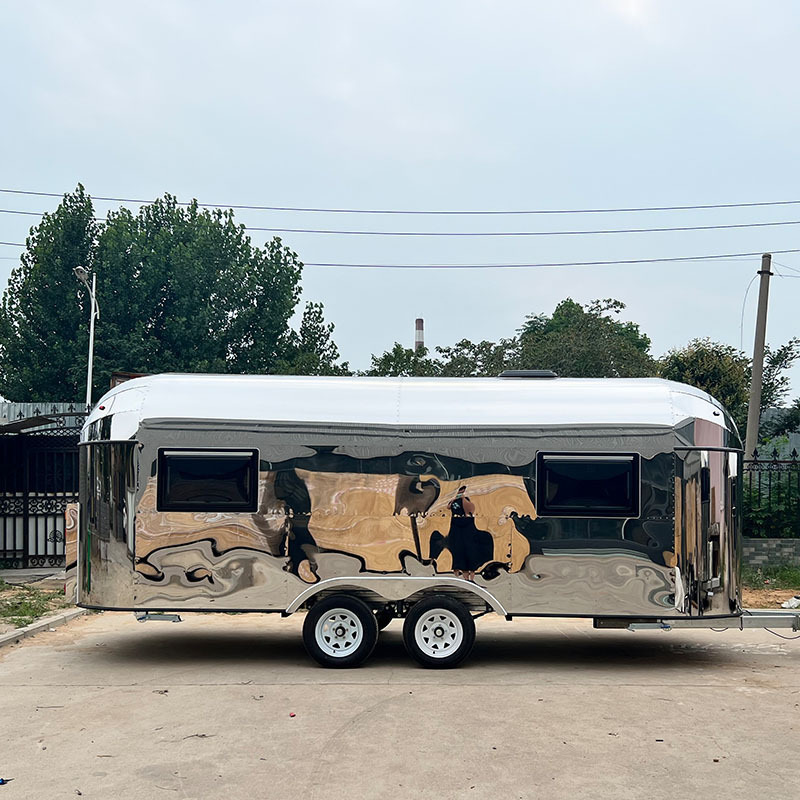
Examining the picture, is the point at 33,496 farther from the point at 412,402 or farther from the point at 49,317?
the point at 49,317

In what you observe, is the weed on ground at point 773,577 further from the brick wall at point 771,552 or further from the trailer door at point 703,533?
the trailer door at point 703,533

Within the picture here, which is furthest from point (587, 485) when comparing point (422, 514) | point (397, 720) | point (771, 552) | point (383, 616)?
point (771, 552)

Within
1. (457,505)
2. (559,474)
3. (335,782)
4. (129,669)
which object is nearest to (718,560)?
(559,474)

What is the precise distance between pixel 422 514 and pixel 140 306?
37.4m

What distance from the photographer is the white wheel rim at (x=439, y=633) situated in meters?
10.4

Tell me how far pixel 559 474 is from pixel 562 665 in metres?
2.13

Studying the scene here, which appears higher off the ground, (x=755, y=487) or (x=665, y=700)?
(x=755, y=487)

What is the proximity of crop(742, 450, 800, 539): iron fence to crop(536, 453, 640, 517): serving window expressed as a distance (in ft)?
27.6

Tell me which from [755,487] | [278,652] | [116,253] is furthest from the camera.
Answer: [116,253]

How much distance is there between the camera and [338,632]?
34.3 ft

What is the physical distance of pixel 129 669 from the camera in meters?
10.3

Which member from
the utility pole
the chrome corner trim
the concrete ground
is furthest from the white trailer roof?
the utility pole

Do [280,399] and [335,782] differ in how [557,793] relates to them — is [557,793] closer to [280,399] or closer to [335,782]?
[335,782]

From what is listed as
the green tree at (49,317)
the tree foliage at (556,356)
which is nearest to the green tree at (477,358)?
the tree foliage at (556,356)
